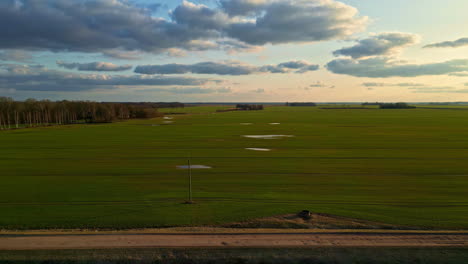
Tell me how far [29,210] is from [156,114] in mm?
137295

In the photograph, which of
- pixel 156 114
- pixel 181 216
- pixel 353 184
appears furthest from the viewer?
pixel 156 114

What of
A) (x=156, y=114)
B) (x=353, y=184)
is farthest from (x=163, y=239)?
(x=156, y=114)

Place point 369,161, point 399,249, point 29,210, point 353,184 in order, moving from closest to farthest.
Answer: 1. point 399,249
2. point 29,210
3. point 353,184
4. point 369,161

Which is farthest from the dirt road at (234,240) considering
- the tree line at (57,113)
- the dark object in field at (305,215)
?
the tree line at (57,113)

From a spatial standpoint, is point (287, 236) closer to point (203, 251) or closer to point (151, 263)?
point (203, 251)

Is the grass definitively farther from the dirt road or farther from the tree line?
the tree line

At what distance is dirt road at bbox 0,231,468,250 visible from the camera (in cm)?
1258

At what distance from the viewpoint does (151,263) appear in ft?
37.4

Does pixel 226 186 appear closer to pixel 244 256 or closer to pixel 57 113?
pixel 244 256

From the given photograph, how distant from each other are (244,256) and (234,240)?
4.38ft

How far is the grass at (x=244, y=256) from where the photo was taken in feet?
37.6

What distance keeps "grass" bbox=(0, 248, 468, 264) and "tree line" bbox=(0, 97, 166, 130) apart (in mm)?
110125

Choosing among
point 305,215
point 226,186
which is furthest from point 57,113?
point 305,215

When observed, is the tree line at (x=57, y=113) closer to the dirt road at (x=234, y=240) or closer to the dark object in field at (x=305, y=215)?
the dirt road at (x=234, y=240)
